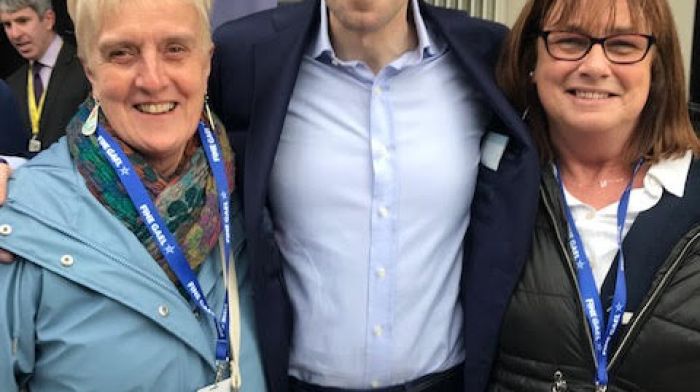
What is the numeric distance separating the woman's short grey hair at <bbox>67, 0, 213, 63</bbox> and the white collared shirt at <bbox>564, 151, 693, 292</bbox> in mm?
994

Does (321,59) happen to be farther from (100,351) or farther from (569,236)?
(100,351)

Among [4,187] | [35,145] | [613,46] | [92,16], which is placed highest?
[92,16]

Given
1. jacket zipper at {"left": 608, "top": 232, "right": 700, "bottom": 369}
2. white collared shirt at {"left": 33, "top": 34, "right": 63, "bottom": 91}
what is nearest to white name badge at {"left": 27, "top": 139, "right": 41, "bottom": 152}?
white collared shirt at {"left": 33, "top": 34, "right": 63, "bottom": 91}

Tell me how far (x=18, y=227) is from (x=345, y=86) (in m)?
0.85

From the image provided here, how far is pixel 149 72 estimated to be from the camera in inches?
66.9

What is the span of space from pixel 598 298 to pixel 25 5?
14.5 ft

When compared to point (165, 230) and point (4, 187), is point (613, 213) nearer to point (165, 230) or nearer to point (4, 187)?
point (165, 230)

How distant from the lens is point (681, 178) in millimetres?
1918

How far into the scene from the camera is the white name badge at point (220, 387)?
170 centimetres

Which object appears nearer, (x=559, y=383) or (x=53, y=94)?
(x=559, y=383)

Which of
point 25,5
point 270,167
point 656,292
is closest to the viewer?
point 656,292

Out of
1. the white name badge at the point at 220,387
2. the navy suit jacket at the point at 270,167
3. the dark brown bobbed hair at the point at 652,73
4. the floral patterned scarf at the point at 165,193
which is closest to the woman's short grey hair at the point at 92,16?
the floral patterned scarf at the point at 165,193

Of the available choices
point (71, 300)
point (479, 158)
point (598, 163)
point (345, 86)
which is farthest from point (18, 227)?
point (598, 163)

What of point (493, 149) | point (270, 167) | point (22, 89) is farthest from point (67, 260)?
point (22, 89)
